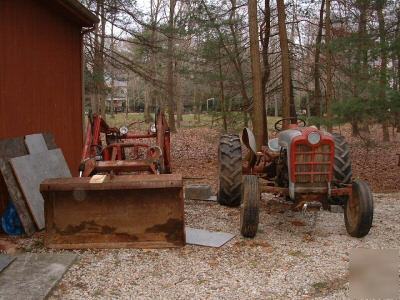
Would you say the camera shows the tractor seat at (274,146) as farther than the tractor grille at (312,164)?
Yes

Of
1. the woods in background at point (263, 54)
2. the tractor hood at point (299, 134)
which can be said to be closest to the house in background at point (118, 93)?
the woods in background at point (263, 54)

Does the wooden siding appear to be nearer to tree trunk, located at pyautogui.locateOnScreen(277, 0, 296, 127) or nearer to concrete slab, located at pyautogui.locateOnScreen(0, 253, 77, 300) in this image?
concrete slab, located at pyautogui.locateOnScreen(0, 253, 77, 300)

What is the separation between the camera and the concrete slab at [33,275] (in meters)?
4.11

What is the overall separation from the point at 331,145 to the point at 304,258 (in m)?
1.50

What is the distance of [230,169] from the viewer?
711 centimetres

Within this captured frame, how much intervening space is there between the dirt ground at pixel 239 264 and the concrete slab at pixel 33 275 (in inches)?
4.0

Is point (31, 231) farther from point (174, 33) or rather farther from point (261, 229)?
point (174, 33)

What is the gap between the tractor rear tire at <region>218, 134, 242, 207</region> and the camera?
23.3 ft

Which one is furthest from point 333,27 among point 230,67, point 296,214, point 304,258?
point 304,258

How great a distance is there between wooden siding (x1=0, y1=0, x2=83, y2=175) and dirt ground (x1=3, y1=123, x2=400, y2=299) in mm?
1979

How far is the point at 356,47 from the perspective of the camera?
10961 millimetres

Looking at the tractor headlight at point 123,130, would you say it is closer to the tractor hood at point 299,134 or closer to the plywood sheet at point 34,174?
the plywood sheet at point 34,174

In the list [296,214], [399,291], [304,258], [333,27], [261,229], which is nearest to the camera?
[399,291]

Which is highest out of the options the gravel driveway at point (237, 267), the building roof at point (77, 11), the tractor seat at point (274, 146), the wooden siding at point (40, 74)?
the building roof at point (77, 11)
